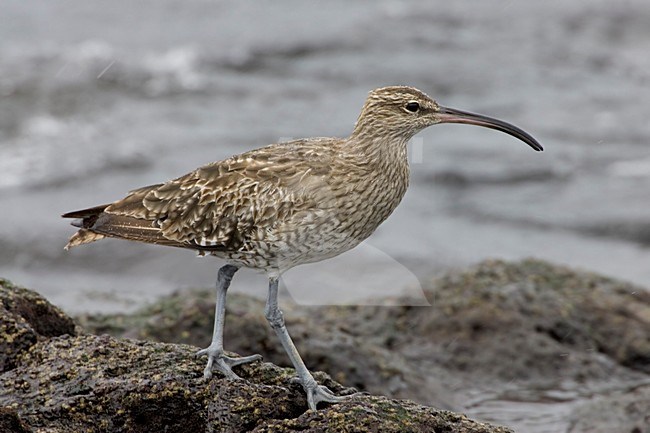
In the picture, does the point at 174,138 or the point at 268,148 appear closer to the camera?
the point at 268,148

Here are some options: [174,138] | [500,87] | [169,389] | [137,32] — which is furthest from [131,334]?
[137,32]

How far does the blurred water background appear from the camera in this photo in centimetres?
1360

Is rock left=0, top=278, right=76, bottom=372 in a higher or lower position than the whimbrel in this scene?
lower

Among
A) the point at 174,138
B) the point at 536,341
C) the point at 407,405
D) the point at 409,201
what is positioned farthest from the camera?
the point at 174,138

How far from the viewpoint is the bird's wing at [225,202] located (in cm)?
643

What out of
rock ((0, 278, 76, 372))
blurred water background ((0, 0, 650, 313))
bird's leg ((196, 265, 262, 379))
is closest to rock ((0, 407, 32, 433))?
rock ((0, 278, 76, 372))

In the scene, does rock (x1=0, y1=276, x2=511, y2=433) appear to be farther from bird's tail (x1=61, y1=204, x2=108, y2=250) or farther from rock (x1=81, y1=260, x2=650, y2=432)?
rock (x1=81, y1=260, x2=650, y2=432)

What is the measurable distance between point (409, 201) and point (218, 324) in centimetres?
943

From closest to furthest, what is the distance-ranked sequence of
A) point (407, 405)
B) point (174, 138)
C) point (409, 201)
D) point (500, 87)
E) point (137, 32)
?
1. point (407, 405)
2. point (409, 201)
3. point (174, 138)
4. point (500, 87)
5. point (137, 32)

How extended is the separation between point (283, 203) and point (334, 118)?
40.3 feet

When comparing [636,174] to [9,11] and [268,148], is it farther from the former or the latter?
[9,11]

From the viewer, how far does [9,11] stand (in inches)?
923

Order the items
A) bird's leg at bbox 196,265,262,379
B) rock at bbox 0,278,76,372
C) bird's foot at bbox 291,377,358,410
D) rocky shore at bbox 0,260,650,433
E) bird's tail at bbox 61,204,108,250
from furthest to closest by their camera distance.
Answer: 1. bird's tail at bbox 61,204,108,250
2. rock at bbox 0,278,76,372
3. bird's leg at bbox 196,265,262,379
4. bird's foot at bbox 291,377,358,410
5. rocky shore at bbox 0,260,650,433

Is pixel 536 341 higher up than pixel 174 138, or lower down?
lower down
